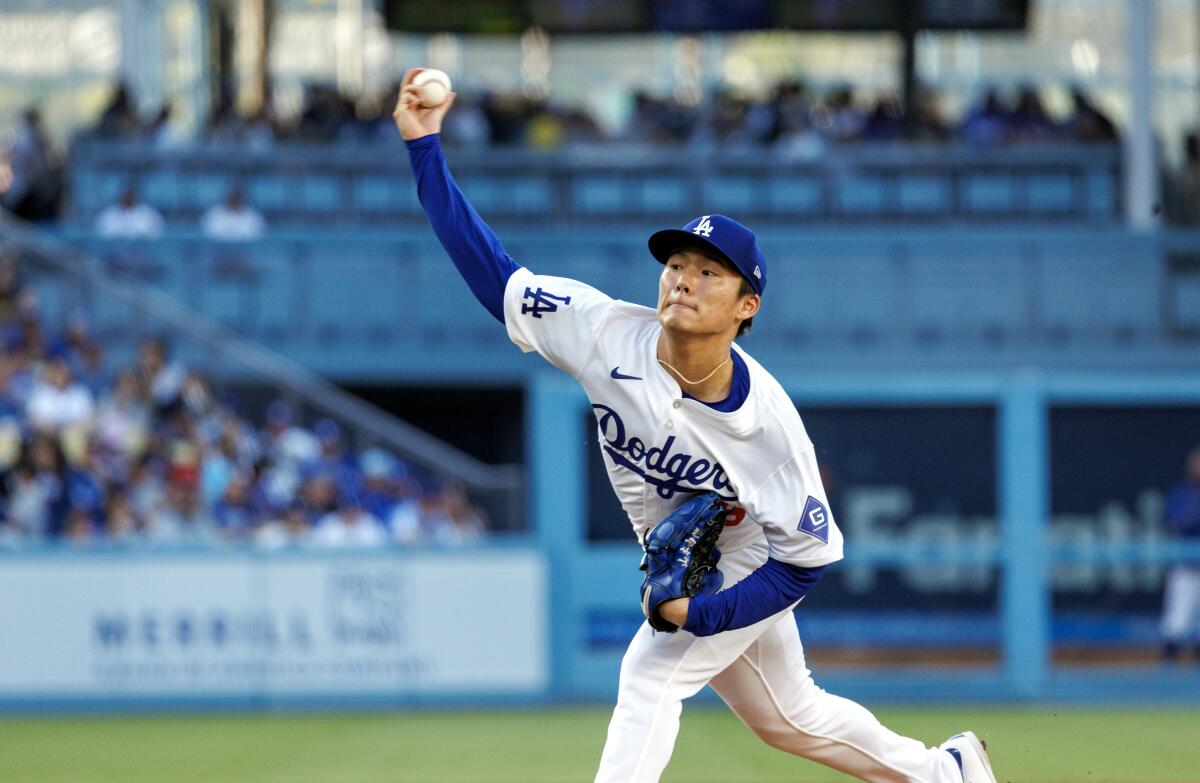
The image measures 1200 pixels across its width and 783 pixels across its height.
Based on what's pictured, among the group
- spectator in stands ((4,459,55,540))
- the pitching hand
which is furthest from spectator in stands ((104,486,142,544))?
the pitching hand

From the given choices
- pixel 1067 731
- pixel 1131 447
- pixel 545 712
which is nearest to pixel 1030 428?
pixel 1131 447

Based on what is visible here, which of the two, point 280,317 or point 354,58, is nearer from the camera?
point 280,317

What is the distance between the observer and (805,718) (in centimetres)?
555

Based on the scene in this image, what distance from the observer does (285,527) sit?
13195 millimetres

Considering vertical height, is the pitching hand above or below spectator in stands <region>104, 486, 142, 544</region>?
above

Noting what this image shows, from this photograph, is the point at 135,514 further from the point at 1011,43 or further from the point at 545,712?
the point at 1011,43

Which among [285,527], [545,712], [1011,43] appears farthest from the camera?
[1011,43]

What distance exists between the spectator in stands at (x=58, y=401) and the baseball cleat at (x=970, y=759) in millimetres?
10310

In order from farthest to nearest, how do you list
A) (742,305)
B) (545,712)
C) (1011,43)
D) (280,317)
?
(1011,43) → (280,317) → (545,712) → (742,305)

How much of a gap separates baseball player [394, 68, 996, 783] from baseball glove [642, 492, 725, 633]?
0.11 feet

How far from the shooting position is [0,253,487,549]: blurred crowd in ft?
43.1

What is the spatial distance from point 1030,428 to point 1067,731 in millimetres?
2572

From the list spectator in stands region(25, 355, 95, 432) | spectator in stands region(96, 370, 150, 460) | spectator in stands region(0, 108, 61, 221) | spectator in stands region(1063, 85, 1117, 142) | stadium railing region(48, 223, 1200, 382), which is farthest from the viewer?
spectator in stands region(1063, 85, 1117, 142)

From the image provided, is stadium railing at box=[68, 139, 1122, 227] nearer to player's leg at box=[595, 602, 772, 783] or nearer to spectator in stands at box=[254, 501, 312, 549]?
spectator in stands at box=[254, 501, 312, 549]
